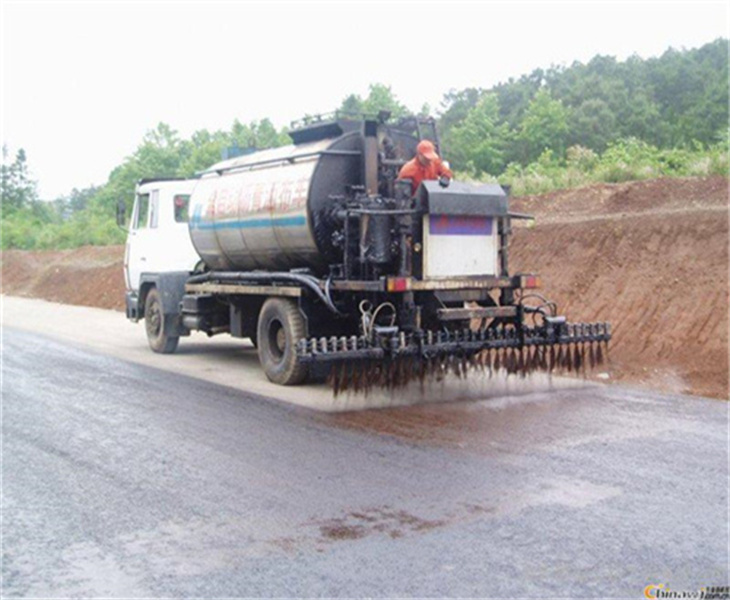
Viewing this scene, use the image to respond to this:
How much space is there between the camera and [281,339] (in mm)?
11570

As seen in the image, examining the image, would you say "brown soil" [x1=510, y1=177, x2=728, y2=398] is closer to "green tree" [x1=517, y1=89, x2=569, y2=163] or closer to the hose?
the hose

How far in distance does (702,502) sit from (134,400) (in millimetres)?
6520

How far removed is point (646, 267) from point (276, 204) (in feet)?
19.3

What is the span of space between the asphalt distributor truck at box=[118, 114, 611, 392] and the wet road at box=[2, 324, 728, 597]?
839mm

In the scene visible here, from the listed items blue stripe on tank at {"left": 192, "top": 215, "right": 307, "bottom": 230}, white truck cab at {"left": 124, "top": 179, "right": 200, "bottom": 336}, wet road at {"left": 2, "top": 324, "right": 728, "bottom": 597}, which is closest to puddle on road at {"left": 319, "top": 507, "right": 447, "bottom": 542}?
wet road at {"left": 2, "top": 324, "right": 728, "bottom": 597}

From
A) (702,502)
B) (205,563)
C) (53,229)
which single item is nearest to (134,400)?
(205,563)

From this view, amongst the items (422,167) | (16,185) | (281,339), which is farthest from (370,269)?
(16,185)

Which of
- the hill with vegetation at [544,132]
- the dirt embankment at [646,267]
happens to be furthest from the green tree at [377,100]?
the dirt embankment at [646,267]

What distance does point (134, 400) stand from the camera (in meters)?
10.3

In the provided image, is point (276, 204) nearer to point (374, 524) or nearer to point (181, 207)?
point (181, 207)

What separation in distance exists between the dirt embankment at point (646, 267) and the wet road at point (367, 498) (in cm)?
171

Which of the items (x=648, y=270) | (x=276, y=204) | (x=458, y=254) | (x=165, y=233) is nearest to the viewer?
(x=458, y=254)

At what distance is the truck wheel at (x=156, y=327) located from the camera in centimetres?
1488

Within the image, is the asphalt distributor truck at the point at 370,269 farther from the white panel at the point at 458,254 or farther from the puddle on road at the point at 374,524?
the puddle on road at the point at 374,524
